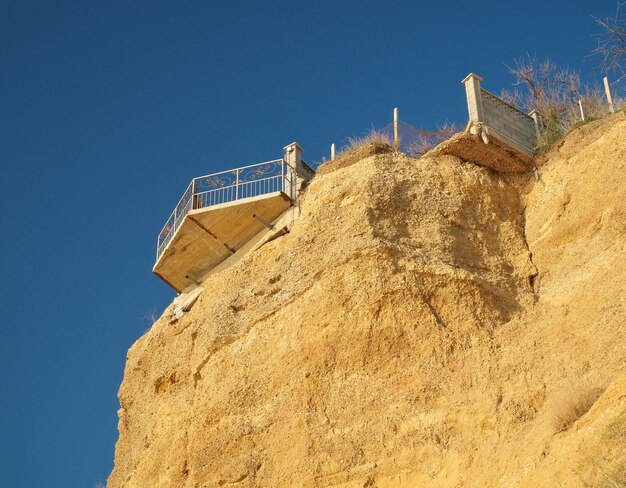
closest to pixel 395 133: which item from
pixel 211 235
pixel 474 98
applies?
pixel 474 98

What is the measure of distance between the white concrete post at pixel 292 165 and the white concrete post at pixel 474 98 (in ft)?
12.6

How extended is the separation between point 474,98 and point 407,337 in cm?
528

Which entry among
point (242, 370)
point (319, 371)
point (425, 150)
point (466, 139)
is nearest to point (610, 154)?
point (466, 139)

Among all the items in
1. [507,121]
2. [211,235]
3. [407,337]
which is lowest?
[407,337]

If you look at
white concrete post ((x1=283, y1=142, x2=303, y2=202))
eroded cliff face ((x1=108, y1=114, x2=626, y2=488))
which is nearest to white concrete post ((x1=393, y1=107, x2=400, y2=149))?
eroded cliff face ((x1=108, y1=114, x2=626, y2=488))

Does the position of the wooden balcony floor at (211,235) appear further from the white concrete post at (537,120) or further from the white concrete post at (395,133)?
the white concrete post at (537,120)

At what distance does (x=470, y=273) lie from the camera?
1605 cm

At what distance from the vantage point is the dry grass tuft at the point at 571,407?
12.4 m

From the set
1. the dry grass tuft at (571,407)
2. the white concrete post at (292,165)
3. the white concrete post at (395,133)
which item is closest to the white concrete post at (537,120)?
the white concrete post at (395,133)

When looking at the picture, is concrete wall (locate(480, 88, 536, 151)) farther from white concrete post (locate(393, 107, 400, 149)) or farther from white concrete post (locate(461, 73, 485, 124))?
white concrete post (locate(393, 107, 400, 149))

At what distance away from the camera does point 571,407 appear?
12.5 metres

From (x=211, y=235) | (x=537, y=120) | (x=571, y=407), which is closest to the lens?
(x=571, y=407)

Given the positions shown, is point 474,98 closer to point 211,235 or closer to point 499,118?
point 499,118

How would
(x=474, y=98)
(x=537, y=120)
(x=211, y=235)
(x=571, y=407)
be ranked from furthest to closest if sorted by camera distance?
(x=211, y=235) → (x=537, y=120) → (x=474, y=98) → (x=571, y=407)
